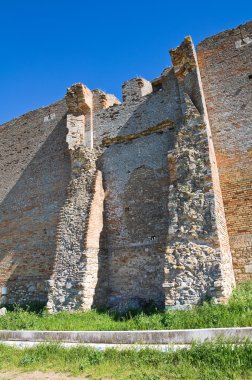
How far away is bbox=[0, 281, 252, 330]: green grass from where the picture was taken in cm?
630

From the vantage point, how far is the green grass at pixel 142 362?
450 centimetres

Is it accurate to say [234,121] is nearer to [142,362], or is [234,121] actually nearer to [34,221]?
[142,362]

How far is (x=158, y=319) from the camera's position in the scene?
284 inches

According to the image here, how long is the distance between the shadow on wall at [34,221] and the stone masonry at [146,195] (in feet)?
0.16

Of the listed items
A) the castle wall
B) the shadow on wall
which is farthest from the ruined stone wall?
the shadow on wall

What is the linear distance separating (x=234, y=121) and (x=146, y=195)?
345 centimetres

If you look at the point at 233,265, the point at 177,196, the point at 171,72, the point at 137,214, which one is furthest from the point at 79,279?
the point at 171,72

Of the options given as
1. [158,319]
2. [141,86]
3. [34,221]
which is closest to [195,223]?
[158,319]

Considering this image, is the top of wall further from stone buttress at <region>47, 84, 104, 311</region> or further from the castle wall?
stone buttress at <region>47, 84, 104, 311</region>

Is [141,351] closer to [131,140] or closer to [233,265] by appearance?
[233,265]

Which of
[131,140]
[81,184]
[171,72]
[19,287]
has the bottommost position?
[19,287]

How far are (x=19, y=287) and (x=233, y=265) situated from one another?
7.84 meters

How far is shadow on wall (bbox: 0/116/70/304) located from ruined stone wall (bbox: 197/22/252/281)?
5.79m

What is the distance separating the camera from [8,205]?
14195mm
